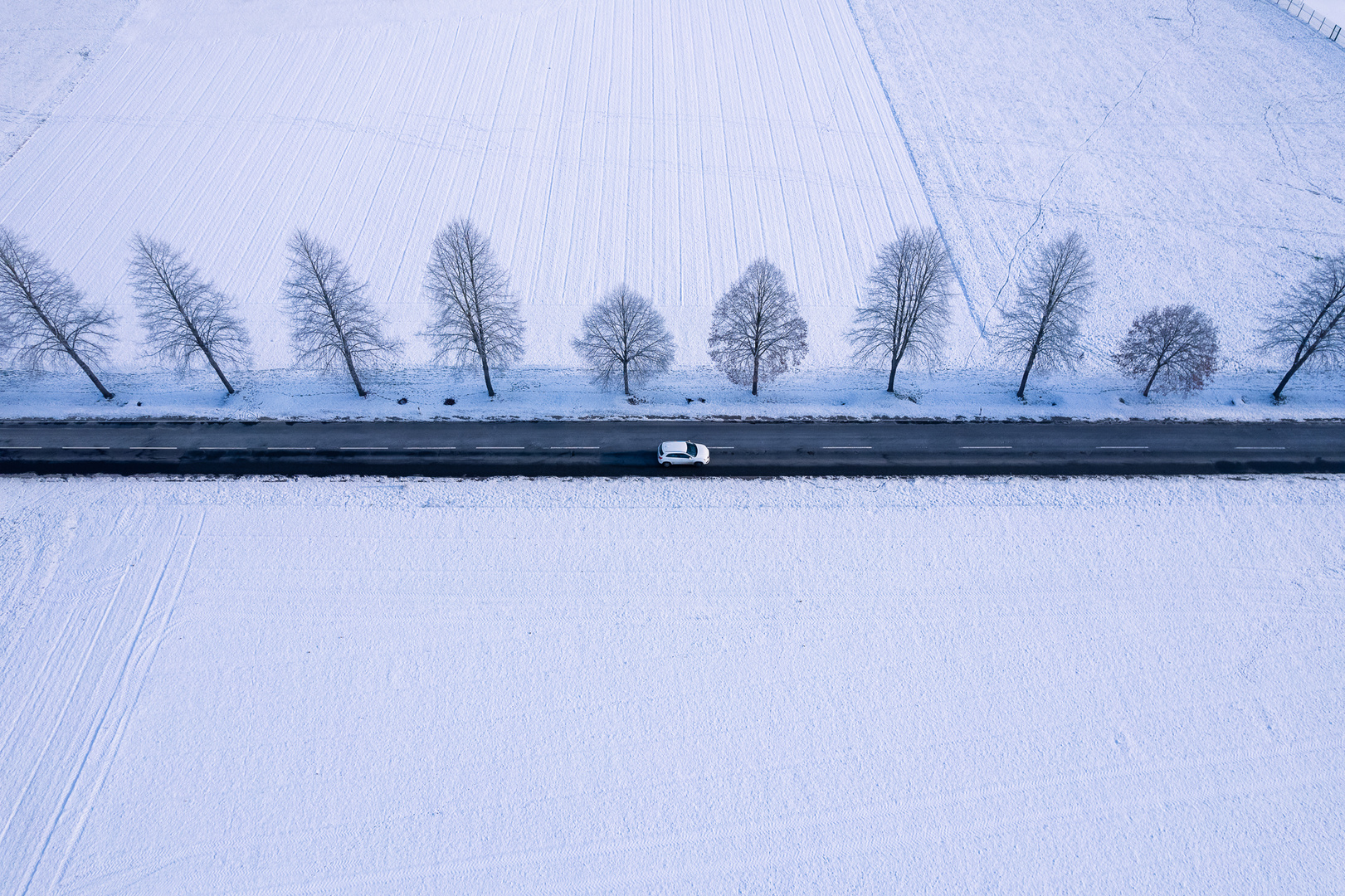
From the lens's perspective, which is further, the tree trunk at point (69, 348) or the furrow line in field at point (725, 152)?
the furrow line in field at point (725, 152)

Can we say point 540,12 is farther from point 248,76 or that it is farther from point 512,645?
point 512,645

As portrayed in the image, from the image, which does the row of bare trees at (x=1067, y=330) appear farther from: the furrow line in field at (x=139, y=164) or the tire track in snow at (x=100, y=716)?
the furrow line in field at (x=139, y=164)

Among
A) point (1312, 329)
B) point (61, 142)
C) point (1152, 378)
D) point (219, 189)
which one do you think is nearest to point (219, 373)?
point (219, 189)

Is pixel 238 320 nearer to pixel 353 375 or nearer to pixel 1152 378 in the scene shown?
pixel 353 375

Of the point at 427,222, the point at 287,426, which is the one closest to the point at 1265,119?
the point at 427,222

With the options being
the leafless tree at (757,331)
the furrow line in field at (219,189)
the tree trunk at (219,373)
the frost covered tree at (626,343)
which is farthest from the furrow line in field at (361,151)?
the leafless tree at (757,331)

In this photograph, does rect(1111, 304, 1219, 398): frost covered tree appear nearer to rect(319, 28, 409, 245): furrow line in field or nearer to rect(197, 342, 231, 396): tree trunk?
rect(197, 342, 231, 396): tree trunk

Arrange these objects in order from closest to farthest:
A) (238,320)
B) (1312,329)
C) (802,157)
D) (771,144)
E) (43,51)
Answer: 1. (1312,329)
2. (238,320)
3. (802,157)
4. (771,144)
5. (43,51)
